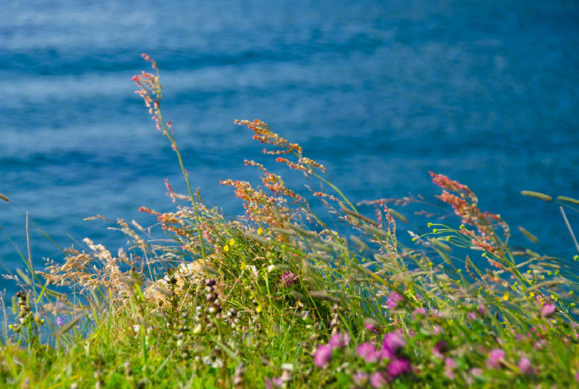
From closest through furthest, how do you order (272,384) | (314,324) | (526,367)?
(526,367) < (272,384) < (314,324)

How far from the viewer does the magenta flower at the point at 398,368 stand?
89cm

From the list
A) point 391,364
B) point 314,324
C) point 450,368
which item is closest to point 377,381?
point 391,364

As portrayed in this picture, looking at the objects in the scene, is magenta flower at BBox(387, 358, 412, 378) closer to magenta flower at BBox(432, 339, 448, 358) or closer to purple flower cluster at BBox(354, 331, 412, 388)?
purple flower cluster at BBox(354, 331, 412, 388)

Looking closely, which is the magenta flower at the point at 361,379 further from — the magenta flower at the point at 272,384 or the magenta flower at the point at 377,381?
the magenta flower at the point at 272,384

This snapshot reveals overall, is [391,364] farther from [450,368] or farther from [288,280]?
[288,280]

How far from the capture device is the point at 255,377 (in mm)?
1279

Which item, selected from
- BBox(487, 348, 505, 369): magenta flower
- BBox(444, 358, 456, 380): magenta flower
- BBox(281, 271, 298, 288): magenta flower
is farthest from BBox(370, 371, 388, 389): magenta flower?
BBox(281, 271, 298, 288): magenta flower

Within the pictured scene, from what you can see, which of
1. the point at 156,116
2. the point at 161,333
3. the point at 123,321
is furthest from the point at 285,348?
the point at 156,116

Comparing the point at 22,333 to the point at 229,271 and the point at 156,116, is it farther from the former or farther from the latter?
the point at 156,116

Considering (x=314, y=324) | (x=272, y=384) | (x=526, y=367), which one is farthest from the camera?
(x=314, y=324)

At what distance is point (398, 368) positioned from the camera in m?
0.89

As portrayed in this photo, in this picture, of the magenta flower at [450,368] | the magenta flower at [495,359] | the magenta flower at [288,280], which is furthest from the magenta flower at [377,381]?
the magenta flower at [288,280]

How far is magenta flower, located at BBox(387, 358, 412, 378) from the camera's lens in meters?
0.89

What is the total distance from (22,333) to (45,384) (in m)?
0.63
